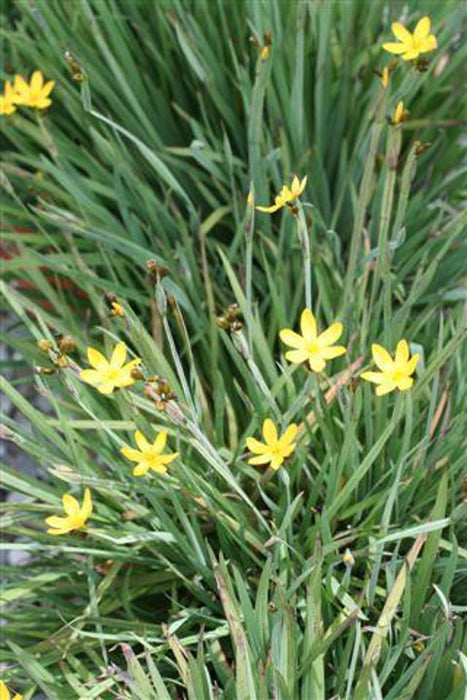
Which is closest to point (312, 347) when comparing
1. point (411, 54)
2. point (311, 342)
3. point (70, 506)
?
point (311, 342)

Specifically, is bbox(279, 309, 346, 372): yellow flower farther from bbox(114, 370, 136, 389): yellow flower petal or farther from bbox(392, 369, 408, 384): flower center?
bbox(114, 370, 136, 389): yellow flower petal

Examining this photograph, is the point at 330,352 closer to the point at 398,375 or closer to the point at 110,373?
the point at 398,375

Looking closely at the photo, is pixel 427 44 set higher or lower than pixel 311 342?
higher

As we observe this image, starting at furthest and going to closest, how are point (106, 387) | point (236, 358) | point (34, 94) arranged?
1. point (34, 94)
2. point (236, 358)
3. point (106, 387)

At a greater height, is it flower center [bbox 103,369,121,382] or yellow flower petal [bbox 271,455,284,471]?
flower center [bbox 103,369,121,382]

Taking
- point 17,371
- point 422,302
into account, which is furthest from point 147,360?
point 17,371

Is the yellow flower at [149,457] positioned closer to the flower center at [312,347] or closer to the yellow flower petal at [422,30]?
the flower center at [312,347]

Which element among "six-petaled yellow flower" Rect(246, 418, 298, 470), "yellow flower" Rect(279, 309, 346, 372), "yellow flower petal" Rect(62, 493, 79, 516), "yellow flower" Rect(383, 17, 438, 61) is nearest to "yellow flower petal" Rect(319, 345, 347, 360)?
"yellow flower" Rect(279, 309, 346, 372)
